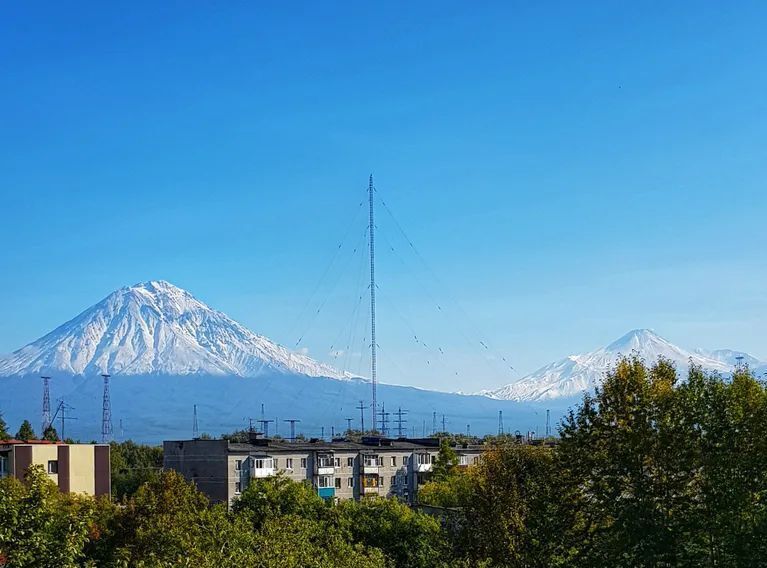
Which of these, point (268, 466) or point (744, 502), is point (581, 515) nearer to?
point (744, 502)

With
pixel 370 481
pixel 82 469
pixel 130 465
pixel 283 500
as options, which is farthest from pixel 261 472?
pixel 130 465

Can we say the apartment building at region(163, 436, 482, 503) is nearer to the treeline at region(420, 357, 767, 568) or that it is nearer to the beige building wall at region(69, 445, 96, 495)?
the beige building wall at region(69, 445, 96, 495)

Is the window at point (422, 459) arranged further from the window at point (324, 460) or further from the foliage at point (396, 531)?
the foliage at point (396, 531)

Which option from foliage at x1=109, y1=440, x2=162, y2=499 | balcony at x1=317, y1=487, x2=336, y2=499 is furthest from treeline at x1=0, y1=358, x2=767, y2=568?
foliage at x1=109, y1=440, x2=162, y2=499

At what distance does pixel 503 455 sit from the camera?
36469mm

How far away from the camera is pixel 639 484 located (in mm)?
31641

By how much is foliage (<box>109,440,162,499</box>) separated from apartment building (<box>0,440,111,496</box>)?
2448cm

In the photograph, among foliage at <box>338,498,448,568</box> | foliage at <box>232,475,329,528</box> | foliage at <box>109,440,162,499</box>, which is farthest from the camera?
foliage at <box>109,440,162,499</box>

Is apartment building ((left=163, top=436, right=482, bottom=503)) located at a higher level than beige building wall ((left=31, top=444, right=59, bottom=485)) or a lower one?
lower

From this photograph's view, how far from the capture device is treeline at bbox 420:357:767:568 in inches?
1187

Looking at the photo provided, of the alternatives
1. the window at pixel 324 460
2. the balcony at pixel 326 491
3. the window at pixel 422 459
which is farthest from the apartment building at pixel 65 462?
the window at pixel 422 459

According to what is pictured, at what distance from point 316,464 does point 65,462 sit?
19143 mm

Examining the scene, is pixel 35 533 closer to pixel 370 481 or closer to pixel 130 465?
pixel 370 481

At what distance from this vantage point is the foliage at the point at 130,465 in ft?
350
